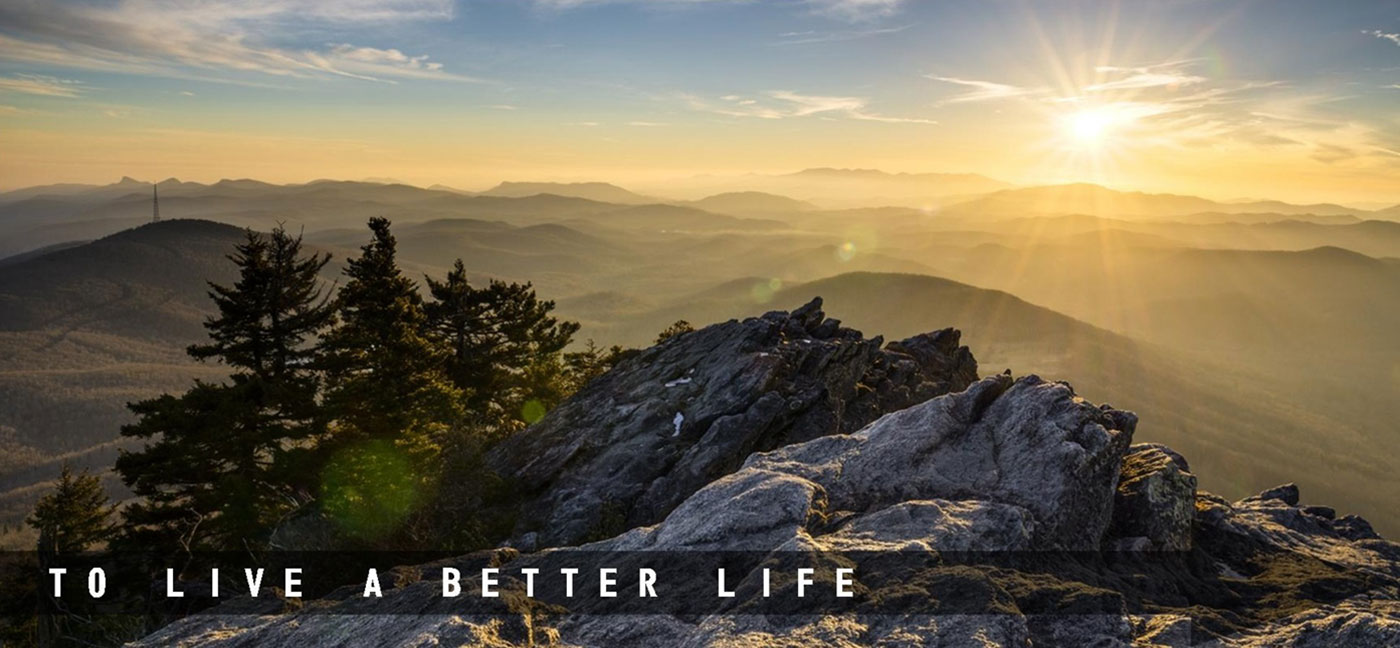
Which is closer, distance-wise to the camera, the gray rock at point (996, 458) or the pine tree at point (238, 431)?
the gray rock at point (996, 458)

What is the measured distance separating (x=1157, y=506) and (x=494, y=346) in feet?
141

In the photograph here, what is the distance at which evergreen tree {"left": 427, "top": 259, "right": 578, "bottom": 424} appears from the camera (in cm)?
4634

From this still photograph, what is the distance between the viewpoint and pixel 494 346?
162 ft

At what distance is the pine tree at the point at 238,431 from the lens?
31.9 meters

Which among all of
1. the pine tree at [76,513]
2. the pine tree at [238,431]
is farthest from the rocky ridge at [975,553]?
the pine tree at [76,513]

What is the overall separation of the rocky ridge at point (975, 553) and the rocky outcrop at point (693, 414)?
99cm

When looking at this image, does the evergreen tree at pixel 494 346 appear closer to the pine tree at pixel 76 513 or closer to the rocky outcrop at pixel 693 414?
the rocky outcrop at pixel 693 414

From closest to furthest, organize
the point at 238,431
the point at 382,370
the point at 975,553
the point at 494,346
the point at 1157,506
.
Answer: the point at 975,553 < the point at 1157,506 < the point at 238,431 < the point at 382,370 < the point at 494,346

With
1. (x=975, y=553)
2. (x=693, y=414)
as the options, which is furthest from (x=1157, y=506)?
(x=693, y=414)

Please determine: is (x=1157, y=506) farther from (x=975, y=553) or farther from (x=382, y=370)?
(x=382, y=370)

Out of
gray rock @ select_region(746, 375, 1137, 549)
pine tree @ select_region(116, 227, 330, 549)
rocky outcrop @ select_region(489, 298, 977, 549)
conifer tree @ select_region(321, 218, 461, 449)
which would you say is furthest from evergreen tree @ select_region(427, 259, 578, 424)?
gray rock @ select_region(746, 375, 1137, 549)

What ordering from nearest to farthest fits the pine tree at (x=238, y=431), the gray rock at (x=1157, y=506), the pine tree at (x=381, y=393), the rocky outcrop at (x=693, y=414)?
the gray rock at (x=1157, y=506) → the rocky outcrop at (x=693, y=414) → the pine tree at (x=381, y=393) → the pine tree at (x=238, y=431)

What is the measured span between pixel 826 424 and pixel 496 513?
13.9 m

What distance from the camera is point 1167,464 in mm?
15852
